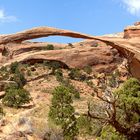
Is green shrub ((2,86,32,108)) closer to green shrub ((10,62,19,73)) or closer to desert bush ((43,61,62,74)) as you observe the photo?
green shrub ((10,62,19,73))

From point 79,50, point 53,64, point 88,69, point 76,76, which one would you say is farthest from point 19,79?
point 79,50

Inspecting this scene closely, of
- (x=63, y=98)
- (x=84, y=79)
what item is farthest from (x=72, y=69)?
(x=63, y=98)

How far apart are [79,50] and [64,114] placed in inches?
1172

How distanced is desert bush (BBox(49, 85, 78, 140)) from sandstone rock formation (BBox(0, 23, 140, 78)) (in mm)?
4600

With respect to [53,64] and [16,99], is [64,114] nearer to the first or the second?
[16,99]

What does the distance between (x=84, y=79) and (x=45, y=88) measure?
7.77m

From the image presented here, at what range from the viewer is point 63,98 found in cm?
2739

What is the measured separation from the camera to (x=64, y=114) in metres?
25.0

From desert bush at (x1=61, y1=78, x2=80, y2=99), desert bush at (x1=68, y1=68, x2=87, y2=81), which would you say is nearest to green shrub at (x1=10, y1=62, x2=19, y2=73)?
desert bush at (x1=68, y1=68, x2=87, y2=81)

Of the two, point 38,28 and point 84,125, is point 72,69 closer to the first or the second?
point 84,125

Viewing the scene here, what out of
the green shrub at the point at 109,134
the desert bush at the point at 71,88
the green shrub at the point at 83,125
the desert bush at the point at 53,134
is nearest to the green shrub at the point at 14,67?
the desert bush at the point at 71,88

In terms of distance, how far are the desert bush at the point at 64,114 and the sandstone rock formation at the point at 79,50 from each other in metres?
4.60

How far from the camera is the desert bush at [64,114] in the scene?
70.6 feet

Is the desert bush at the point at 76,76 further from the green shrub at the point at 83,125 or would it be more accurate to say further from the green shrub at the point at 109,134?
the green shrub at the point at 109,134
